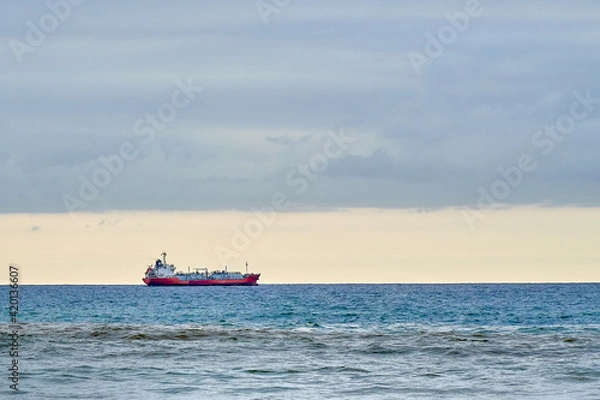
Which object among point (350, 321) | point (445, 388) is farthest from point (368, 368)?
point (350, 321)

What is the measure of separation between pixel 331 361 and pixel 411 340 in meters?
11.9

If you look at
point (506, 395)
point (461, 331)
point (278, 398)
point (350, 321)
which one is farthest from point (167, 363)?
point (350, 321)

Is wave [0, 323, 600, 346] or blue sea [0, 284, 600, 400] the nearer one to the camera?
blue sea [0, 284, 600, 400]

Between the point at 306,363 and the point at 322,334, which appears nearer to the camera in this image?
the point at 306,363

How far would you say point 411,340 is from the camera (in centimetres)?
5547

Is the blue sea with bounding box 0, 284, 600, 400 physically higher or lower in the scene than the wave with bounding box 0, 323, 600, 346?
lower

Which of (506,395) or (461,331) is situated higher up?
(461,331)

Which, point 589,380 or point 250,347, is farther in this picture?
point 250,347

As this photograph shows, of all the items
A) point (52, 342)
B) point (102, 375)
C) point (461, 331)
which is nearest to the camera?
point (102, 375)

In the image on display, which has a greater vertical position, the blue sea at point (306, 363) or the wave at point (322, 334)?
the wave at point (322, 334)

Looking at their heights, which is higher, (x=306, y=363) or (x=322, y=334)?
(x=322, y=334)

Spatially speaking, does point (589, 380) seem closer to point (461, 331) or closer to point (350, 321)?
point (461, 331)

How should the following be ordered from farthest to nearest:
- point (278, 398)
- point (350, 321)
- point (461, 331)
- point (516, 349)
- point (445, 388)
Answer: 1. point (350, 321)
2. point (461, 331)
3. point (516, 349)
4. point (445, 388)
5. point (278, 398)

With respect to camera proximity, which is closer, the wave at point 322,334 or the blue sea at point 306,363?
the blue sea at point 306,363
